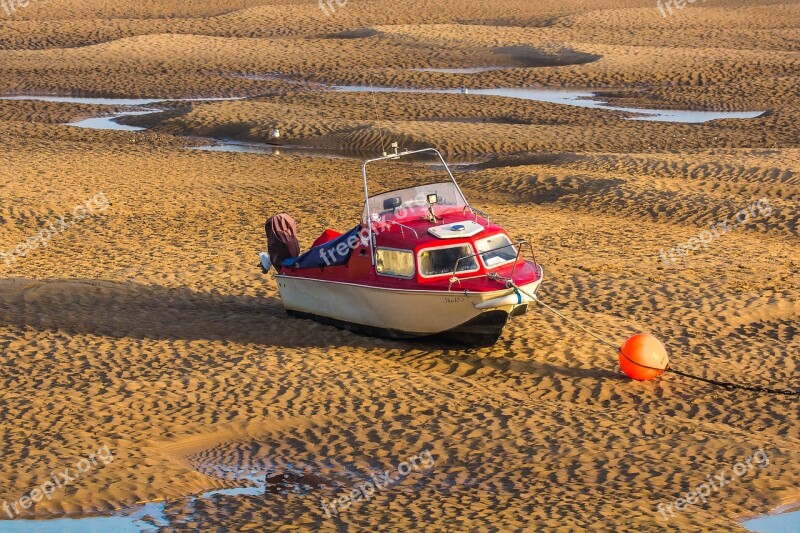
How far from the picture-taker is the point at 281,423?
1201cm

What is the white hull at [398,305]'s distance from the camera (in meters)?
13.4

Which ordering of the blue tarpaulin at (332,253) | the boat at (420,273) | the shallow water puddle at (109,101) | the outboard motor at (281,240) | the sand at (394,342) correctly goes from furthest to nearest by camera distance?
the shallow water puddle at (109,101), the outboard motor at (281,240), the blue tarpaulin at (332,253), the boat at (420,273), the sand at (394,342)

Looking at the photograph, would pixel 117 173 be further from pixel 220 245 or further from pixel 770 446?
pixel 770 446

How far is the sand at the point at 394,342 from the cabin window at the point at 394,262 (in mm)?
1085

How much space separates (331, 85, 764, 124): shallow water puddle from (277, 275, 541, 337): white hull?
63.1 feet

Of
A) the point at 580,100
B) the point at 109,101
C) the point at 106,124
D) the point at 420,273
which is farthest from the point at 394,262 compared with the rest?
the point at 109,101

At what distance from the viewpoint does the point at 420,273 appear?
13695mm

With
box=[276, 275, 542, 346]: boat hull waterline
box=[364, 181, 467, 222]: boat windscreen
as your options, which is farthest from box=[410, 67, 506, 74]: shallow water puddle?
box=[276, 275, 542, 346]: boat hull waterline

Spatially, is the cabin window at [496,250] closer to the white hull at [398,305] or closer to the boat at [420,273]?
the boat at [420,273]

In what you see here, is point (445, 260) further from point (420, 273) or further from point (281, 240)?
point (281, 240)

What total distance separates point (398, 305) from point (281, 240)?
241 centimetres

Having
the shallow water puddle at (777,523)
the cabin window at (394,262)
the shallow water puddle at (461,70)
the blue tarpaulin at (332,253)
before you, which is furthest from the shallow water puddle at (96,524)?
the shallow water puddle at (461,70)

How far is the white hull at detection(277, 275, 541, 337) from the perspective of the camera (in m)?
13.4

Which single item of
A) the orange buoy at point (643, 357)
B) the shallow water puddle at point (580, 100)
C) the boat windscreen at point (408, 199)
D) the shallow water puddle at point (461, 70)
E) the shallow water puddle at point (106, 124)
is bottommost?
the shallow water puddle at point (580, 100)
